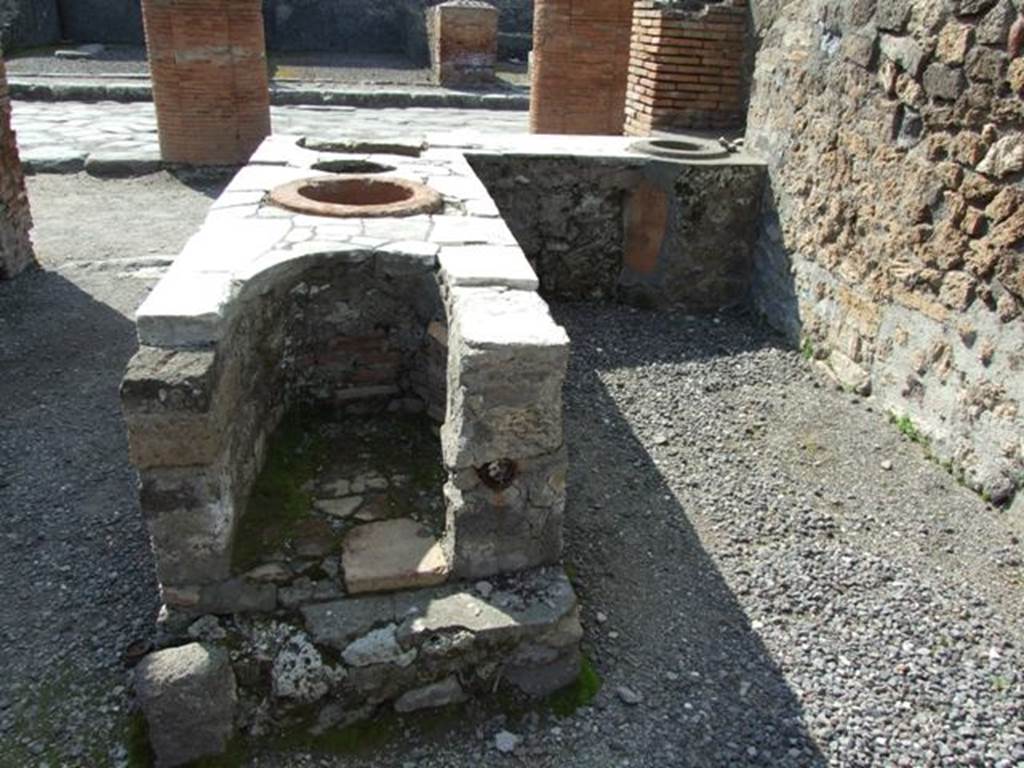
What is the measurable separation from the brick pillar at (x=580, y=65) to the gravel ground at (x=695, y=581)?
393 cm

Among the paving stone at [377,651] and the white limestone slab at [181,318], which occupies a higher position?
the white limestone slab at [181,318]

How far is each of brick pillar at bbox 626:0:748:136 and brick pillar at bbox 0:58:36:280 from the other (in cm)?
461

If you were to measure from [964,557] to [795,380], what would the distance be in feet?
5.39

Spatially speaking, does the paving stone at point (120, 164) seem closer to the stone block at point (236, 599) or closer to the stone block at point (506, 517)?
the stone block at point (236, 599)

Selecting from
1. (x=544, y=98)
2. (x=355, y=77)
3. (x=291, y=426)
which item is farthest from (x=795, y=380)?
(x=355, y=77)

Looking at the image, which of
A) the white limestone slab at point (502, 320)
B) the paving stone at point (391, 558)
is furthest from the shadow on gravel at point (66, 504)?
the white limestone slab at point (502, 320)

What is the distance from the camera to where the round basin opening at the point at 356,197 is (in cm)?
372

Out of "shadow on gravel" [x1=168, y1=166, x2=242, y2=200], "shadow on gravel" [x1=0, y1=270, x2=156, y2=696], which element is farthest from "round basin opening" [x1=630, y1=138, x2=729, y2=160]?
"shadow on gravel" [x1=168, y1=166, x2=242, y2=200]

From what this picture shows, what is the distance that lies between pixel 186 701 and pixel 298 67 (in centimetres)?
1434

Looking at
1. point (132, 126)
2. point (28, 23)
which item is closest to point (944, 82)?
point (132, 126)

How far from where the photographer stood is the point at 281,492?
3109 millimetres

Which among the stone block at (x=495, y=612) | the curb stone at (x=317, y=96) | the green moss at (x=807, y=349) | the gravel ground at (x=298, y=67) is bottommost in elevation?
the green moss at (x=807, y=349)

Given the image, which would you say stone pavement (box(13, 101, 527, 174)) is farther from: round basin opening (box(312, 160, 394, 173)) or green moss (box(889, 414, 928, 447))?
green moss (box(889, 414, 928, 447))

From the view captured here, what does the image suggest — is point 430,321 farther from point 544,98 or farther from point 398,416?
point 544,98
